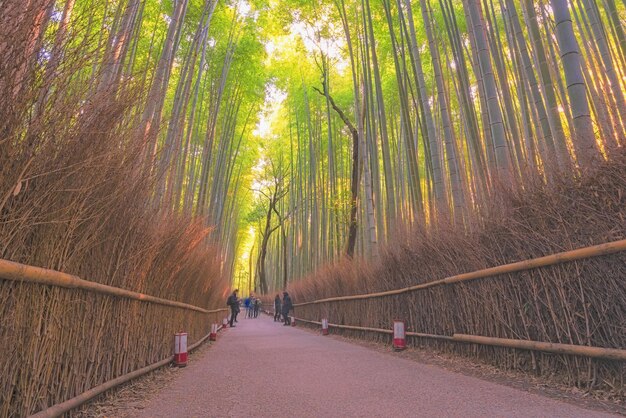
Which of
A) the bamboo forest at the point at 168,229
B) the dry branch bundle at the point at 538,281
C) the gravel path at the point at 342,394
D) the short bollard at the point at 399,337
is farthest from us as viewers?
the short bollard at the point at 399,337

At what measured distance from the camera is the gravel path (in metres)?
2.54

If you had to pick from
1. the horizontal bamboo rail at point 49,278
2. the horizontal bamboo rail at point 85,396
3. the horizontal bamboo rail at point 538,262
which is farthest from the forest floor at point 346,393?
the horizontal bamboo rail at point 538,262

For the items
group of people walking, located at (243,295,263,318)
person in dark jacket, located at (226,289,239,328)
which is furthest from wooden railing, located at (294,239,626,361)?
group of people walking, located at (243,295,263,318)

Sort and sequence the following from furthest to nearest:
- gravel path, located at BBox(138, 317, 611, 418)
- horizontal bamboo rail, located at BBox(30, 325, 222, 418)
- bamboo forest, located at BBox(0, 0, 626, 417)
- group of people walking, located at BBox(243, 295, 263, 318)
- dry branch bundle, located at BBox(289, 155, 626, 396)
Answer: group of people walking, located at BBox(243, 295, 263, 318) < dry branch bundle, located at BBox(289, 155, 626, 396) < gravel path, located at BBox(138, 317, 611, 418) < horizontal bamboo rail, located at BBox(30, 325, 222, 418) < bamboo forest, located at BBox(0, 0, 626, 417)

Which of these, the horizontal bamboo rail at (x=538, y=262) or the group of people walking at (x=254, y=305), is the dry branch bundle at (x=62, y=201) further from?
the group of people walking at (x=254, y=305)

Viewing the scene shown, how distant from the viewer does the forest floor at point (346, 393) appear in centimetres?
255

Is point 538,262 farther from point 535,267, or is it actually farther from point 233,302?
point 233,302

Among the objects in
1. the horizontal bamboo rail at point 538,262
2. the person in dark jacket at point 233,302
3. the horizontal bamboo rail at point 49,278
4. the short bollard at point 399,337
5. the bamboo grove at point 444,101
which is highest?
the bamboo grove at point 444,101

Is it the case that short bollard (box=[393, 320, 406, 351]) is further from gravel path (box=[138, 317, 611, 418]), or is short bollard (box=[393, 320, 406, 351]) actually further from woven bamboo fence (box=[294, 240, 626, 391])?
gravel path (box=[138, 317, 611, 418])

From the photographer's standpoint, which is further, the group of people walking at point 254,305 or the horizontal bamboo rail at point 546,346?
Result: the group of people walking at point 254,305

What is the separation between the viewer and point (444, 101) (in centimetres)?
580

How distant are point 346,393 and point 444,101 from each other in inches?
174

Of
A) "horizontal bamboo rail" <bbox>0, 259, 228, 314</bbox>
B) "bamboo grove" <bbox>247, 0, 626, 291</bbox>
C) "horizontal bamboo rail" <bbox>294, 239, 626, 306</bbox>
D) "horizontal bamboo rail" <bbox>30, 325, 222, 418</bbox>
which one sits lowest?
"horizontal bamboo rail" <bbox>30, 325, 222, 418</bbox>

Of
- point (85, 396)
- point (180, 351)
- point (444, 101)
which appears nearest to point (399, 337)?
point (180, 351)
